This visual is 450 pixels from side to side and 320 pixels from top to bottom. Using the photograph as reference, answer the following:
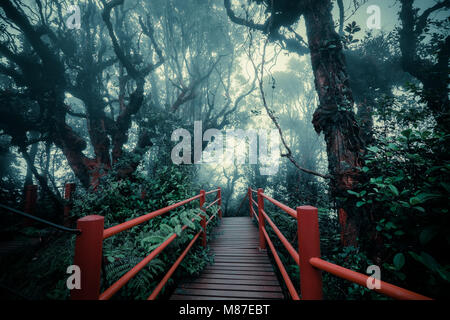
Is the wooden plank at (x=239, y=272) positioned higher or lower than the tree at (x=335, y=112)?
lower

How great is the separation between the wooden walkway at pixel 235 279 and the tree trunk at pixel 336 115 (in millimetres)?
1255

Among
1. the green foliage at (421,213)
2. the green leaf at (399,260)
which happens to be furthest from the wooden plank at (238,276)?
the green leaf at (399,260)

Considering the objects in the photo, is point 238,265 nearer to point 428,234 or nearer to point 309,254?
point 309,254

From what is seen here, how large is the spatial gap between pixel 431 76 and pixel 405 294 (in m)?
8.69

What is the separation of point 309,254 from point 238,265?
222 cm

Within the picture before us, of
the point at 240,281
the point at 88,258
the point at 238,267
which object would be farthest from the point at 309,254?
the point at 238,267

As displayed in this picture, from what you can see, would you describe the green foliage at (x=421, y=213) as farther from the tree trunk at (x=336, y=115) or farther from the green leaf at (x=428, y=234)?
the tree trunk at (x=336, y=115)

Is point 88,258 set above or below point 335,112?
below

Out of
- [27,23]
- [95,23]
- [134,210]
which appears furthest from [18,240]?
[95,23]

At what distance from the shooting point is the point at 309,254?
98 cm

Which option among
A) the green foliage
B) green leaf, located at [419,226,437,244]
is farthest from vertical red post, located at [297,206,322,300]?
green leaf, located at [419,226,437,244]

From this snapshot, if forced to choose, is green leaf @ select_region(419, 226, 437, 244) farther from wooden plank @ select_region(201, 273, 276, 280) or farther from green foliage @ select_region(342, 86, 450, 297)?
wooden plank @ select_region(201, 273, 276, 280)

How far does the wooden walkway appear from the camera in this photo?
2.12 metres

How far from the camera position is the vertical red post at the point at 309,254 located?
97 centimetres
